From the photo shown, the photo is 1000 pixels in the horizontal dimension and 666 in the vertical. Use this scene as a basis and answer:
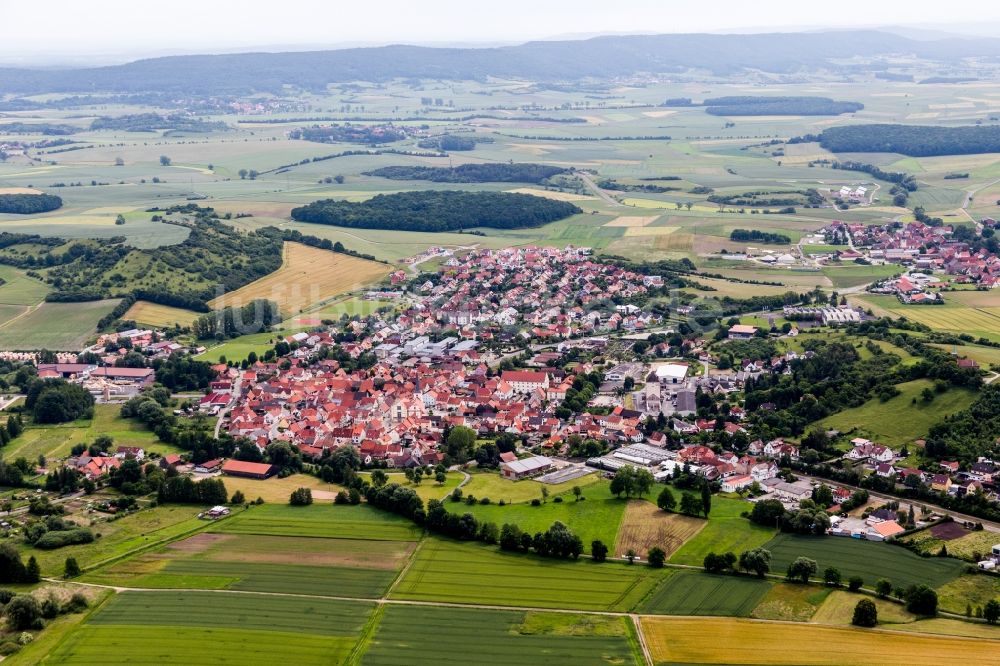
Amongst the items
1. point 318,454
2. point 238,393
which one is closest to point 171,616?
point 318,454

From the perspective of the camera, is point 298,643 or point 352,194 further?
point 352,194

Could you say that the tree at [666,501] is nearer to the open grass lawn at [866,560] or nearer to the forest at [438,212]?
the open grass lawn at [866,560]

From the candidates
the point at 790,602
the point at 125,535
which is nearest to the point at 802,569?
the point at 790,602

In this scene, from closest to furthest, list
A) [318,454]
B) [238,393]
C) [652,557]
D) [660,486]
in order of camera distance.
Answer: [652,557]
[660,486]
[318,454]
[238,393]

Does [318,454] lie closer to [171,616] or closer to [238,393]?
[238,393]

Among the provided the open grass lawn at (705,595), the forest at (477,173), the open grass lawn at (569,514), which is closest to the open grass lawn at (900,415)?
the open grass lawn at (569,514)

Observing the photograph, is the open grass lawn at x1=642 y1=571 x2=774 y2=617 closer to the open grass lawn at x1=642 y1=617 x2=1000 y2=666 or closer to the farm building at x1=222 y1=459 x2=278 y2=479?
the open grass lawn at x1=642 y1=617 x2=1000 y2=666
